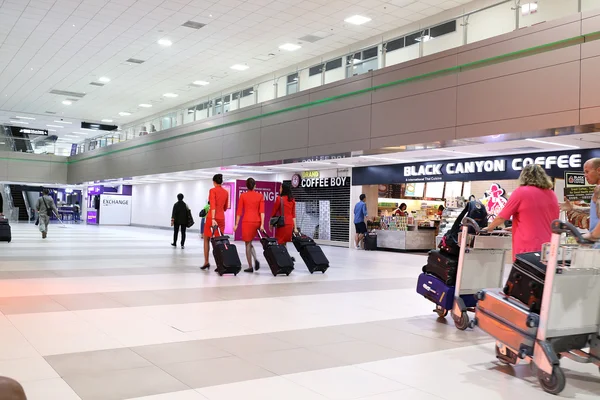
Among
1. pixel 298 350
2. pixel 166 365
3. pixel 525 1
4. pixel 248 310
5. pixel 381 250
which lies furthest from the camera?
pixel 381 250

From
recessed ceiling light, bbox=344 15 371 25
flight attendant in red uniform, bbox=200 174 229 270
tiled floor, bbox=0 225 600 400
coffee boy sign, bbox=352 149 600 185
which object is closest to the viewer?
tiled floor, bbox=0 225 600 400

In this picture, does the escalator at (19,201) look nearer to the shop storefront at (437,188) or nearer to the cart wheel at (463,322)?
the shop storefront at (437,188)

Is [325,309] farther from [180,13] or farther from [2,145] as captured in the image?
[2,145]

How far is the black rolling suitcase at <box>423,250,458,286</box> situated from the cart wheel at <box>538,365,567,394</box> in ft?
6.26

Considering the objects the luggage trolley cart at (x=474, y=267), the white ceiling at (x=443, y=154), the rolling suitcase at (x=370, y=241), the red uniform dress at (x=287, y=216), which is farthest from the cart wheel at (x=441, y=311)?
the rolling suitcase at (x=370, y=241)

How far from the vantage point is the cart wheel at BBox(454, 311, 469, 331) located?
5070 millimetres

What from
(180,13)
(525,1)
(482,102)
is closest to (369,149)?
(482,102)

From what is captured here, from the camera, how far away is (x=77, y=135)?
132 feet

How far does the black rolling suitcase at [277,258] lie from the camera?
9086 millimetres

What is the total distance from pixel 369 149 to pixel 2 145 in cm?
2767

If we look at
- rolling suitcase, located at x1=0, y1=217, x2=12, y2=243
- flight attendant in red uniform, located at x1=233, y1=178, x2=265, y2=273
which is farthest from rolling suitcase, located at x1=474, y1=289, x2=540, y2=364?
rolling suitcase, located at x1=0, y1=217, x2=12, y2=243

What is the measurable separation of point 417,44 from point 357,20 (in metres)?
3.00

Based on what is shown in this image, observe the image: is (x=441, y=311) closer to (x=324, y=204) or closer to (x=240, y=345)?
(x=240, y=345)

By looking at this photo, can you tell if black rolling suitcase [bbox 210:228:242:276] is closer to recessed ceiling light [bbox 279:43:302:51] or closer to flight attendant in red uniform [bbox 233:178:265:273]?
flight attendant in red uniform [bbox 233:178:265:273]
